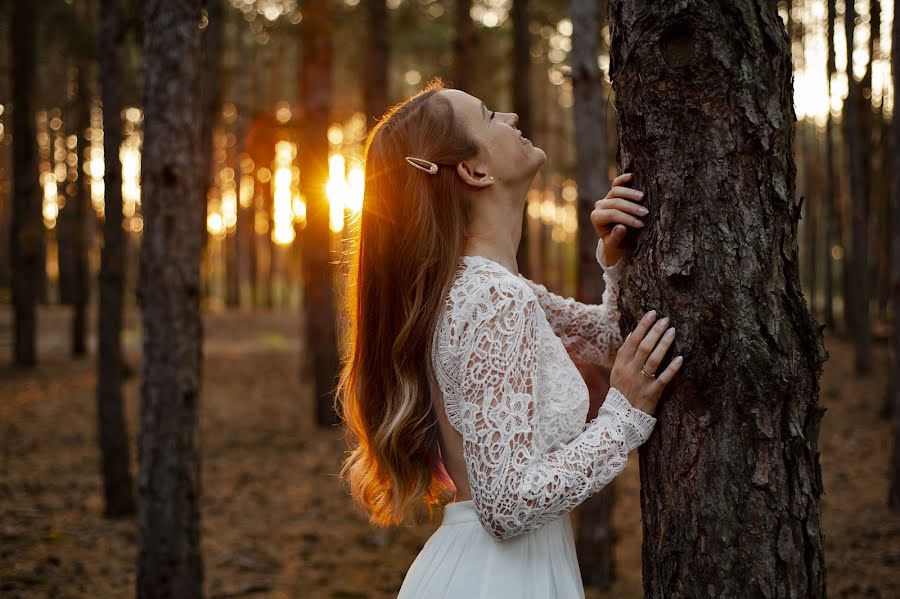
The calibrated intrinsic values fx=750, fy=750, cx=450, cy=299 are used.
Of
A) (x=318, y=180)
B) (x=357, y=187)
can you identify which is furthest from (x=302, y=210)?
(x=357, y=187)

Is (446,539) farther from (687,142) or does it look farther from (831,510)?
(831,510)

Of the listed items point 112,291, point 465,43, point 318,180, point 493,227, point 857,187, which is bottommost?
point 112,291

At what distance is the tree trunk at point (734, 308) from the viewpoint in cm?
184

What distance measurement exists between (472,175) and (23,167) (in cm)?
1394

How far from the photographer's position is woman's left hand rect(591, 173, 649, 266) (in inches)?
79.1

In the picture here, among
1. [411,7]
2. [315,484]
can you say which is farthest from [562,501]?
[411,7]

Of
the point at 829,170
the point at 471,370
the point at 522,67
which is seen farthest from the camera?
the point at 829,170

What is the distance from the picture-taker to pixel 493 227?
2268 millimetres

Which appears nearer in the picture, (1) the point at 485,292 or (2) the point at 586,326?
(1) the point at 485,292

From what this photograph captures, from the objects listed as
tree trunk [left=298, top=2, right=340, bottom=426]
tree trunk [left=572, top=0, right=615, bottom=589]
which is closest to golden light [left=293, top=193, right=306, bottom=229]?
tree trunk [left=298, top=2, right=340, bottom=426]

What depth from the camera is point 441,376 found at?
2.08 meters

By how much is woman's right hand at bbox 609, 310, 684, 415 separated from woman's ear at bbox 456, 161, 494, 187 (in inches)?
24.3

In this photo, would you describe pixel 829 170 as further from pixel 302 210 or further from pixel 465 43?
pixel 302 210

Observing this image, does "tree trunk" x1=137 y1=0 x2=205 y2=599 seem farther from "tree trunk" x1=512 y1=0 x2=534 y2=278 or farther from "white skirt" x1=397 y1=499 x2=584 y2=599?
"tree trunk" x1=512 y1=0 x2=534 y2=278
